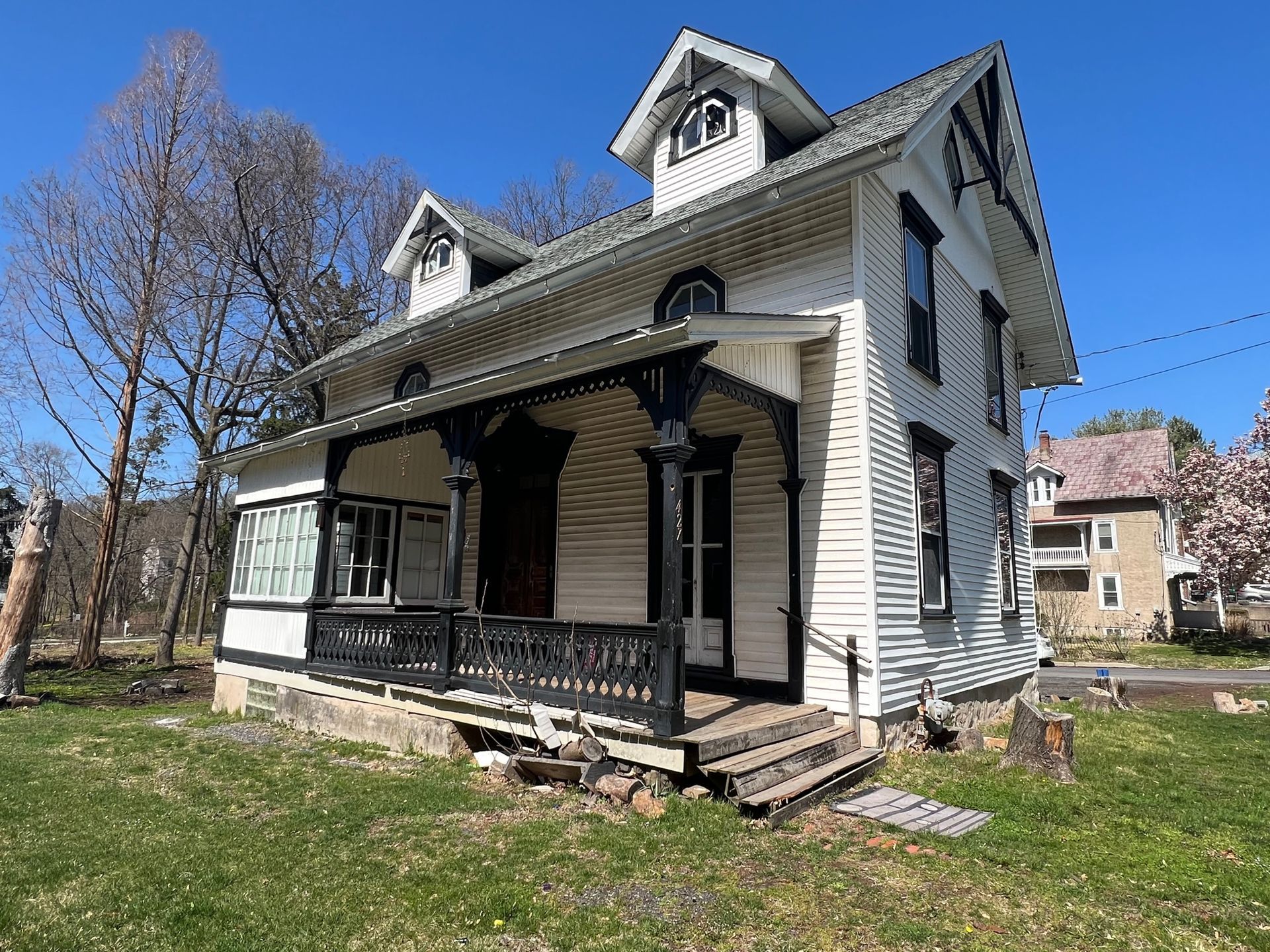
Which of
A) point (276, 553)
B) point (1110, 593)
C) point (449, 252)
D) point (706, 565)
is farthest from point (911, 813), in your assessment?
point (1110, 593)

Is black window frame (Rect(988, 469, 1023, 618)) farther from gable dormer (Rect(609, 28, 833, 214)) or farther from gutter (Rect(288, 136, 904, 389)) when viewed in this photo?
gutter (Rect(288, 136, 904, 389))

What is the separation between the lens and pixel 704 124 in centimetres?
1039

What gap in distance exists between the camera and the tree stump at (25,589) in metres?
12.8

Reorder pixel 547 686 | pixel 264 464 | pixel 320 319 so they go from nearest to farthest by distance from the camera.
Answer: pixel 547 686, pixel 264 464, pixel 320 319

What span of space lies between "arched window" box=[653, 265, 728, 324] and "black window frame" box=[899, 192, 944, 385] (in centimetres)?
229

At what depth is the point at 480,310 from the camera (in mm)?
11156

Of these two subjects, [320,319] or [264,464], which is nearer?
[264,464]

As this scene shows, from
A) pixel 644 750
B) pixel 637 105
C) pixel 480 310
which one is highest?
pixel 637 105

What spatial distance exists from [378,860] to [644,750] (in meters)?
2.15

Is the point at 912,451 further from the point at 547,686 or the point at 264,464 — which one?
the point at 264,464

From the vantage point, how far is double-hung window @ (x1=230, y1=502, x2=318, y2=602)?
10.8 meters

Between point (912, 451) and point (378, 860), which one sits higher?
point (912, 451)

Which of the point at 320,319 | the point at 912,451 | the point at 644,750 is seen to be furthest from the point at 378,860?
the point at 320,319

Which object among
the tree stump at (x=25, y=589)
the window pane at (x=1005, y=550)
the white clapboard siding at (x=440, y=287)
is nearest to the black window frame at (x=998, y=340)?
the window pane at (x=1005, y=550)
